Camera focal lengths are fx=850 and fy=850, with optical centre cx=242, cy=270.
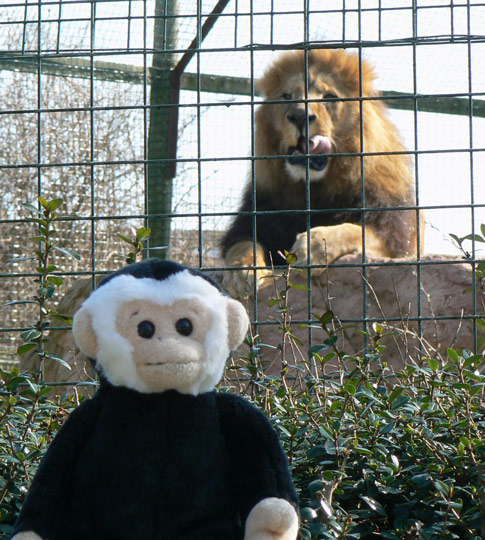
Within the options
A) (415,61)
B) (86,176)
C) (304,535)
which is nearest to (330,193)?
(415,61)

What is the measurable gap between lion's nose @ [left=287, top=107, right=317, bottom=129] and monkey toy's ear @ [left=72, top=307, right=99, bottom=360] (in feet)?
13.0

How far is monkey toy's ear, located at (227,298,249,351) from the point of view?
5.86 ft

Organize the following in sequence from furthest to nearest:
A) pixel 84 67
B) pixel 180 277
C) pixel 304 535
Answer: pixel 84 67 < pixel 304 535 < pixel 180 277

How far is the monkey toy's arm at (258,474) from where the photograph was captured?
5.39 ft

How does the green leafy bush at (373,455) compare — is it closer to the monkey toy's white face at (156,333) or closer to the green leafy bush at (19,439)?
the green leafy bush at (19,439)

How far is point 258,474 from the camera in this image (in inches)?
68.1

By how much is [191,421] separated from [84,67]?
A: 3425 millimetres

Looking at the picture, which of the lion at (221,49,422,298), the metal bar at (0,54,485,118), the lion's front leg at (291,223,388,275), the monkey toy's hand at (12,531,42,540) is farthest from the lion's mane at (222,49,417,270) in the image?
the monkey toy's hand at (12,531,42,540)

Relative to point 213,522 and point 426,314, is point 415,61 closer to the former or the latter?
point 426,314

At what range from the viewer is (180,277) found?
5.72 feet

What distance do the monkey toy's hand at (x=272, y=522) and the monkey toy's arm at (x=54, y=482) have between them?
39 centimetres

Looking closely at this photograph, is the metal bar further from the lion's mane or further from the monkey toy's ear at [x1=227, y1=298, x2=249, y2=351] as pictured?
the monkey toy's ear at [x1=227, y1=298, x2=249, y2=351]

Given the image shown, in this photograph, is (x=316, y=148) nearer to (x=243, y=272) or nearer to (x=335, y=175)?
(x=335, y=175)

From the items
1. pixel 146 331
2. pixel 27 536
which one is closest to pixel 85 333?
pixel 146 331
